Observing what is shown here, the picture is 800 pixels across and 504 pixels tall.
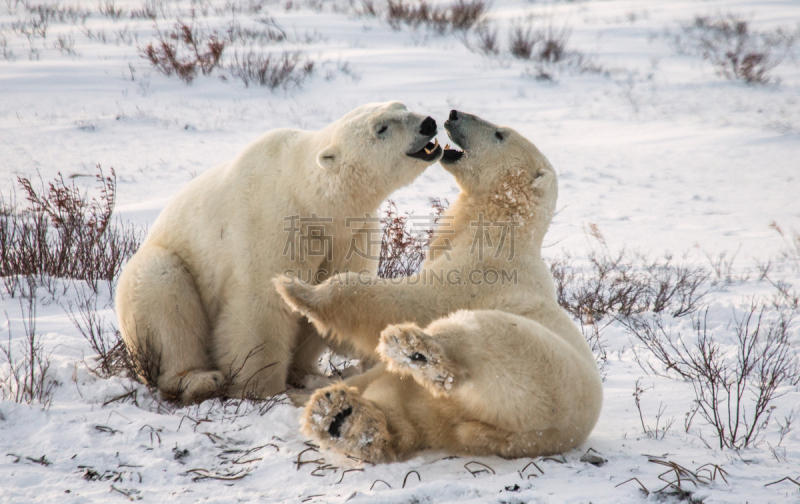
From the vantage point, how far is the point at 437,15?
16.1m

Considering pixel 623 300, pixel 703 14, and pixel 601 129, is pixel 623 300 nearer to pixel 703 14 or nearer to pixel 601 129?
pixel 601 129

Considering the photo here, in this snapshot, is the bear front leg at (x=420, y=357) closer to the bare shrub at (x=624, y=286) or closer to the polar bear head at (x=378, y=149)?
the polar bear head at (x=378, y=149)

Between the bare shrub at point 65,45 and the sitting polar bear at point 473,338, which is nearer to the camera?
the sitting polar bear at point 473,338

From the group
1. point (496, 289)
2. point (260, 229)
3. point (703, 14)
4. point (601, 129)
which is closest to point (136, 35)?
point (601, 129)

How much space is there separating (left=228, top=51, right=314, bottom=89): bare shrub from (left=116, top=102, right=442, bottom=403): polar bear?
8572 millimetres

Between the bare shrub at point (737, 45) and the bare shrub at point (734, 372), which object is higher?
the bare shrub at point (737, 45)

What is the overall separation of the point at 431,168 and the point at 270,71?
3.97m

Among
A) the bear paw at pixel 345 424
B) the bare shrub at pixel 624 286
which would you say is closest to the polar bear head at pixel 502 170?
the bear paw at pixel 345 424

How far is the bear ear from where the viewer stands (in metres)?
2.99

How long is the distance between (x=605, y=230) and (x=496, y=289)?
5409 mm

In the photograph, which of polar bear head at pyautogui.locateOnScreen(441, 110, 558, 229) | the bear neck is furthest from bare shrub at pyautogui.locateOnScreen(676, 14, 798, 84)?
the bear neck

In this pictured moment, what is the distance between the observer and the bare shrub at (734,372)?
2.62 m

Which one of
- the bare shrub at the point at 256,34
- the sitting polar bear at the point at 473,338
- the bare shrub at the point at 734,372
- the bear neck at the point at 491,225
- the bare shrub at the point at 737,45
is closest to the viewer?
the sitting polar bear at the point at 473,338

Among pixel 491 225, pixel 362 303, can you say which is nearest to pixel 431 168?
pixel 491 225
